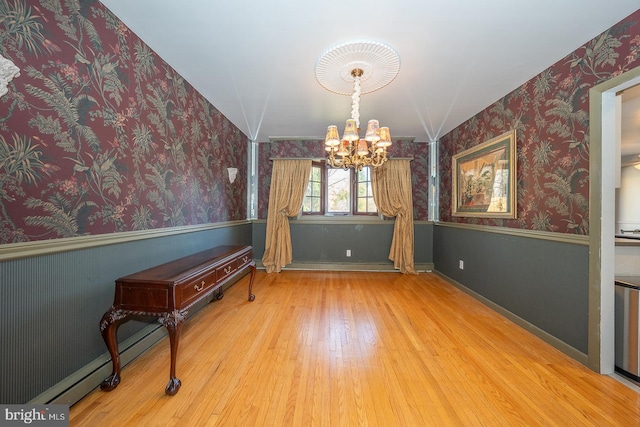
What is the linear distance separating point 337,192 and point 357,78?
8.77ft

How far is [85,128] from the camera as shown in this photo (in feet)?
4.83

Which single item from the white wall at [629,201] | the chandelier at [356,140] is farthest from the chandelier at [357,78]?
the white wall at [629,201]

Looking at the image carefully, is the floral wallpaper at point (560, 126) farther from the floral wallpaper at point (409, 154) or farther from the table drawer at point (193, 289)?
the table drawer at point (193, 289)

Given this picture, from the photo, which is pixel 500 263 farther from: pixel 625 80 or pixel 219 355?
pixel 219 355

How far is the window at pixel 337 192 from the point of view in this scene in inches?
181

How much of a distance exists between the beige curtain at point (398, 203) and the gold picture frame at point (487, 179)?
2.68ft

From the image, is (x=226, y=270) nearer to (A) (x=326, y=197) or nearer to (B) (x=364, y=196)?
(A) (x=326, y=197)

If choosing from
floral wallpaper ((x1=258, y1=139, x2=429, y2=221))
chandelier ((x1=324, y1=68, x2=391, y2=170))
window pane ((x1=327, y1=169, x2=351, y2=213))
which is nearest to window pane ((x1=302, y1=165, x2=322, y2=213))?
window pane ((x1=327, y1=169, x2=351, y2=213))

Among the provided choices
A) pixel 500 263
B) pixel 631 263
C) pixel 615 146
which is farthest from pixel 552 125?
pixel 500 263

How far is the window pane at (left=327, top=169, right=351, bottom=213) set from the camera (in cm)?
464

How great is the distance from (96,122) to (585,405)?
3533mm

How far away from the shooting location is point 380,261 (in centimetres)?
447

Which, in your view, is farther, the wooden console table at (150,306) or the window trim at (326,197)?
the window trim at (326,197)

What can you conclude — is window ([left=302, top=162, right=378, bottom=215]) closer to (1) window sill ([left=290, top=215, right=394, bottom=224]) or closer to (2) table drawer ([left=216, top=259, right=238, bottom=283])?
(1) window sill ([left=290, top=215, right=394, bottom=224])
